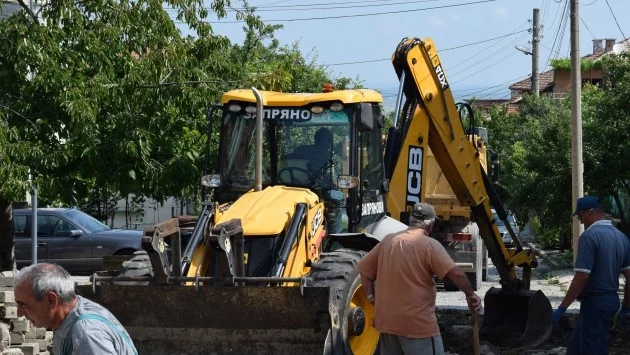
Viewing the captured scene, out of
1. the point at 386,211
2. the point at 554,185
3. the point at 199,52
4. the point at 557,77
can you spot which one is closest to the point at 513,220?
the point at 554,185

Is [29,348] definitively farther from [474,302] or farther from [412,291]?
[474,302]

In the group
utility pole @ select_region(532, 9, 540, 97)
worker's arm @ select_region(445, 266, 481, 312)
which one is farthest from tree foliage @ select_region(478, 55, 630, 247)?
worker's arm @ select_region(445, 266, 481, 312)

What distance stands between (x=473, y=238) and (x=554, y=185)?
302 inches

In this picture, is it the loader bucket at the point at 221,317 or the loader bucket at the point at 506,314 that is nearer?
the loader bucket at the point at 221,317

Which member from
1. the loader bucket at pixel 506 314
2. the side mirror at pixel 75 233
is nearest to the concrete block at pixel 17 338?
the loader bucket at pixel 506 314

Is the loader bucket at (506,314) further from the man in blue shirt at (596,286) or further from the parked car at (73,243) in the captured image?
the parked car at (73,243)

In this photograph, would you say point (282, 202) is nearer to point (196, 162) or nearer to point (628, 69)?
point (196, 162)

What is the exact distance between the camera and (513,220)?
30688mm

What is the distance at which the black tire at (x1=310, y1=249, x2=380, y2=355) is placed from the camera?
392 inches

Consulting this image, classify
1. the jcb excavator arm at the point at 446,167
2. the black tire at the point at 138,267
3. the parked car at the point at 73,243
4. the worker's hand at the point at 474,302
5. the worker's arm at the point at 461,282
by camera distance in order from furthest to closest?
the parked car at the point at 73,243
the jcb excavator arm at the point at 446,167
the black tire at the point at 138,267
the worker's hand at the point at 474,302
the worker's arm at the point at 461,282

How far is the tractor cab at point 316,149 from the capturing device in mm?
11312

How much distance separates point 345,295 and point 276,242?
0.96 meters

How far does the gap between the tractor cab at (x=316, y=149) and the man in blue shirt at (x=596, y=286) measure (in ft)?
8.63

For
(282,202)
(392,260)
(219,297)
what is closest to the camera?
(392,260)
